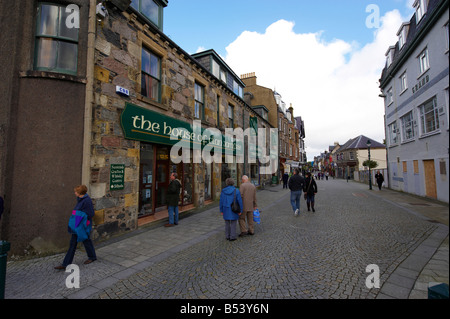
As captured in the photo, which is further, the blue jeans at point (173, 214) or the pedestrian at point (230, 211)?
the blue jeans at point (173, 214)

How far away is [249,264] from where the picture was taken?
4.21 m

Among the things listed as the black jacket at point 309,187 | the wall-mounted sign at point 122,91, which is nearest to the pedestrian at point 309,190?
the black jacket at point 309,187

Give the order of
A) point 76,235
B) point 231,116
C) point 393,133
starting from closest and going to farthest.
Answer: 1. point 76,235
2. point 231,116
3. point 393,133

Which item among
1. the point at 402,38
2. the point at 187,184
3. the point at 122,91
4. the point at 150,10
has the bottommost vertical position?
the point at 187,184

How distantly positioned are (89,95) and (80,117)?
0.63m

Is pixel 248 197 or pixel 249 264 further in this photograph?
pixel 248 197

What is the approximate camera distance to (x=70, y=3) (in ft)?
18.5

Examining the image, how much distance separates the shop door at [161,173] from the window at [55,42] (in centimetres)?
377

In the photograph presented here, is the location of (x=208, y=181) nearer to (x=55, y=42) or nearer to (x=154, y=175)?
(x=154, y=175)

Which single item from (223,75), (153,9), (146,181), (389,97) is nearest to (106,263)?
(146,181)

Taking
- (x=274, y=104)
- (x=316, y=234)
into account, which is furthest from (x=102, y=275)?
(x=274, y=104)

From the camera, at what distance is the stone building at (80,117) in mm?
4957

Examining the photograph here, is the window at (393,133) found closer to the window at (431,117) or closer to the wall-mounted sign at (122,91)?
the window at (431,117)

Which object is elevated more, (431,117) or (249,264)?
(431,117)
